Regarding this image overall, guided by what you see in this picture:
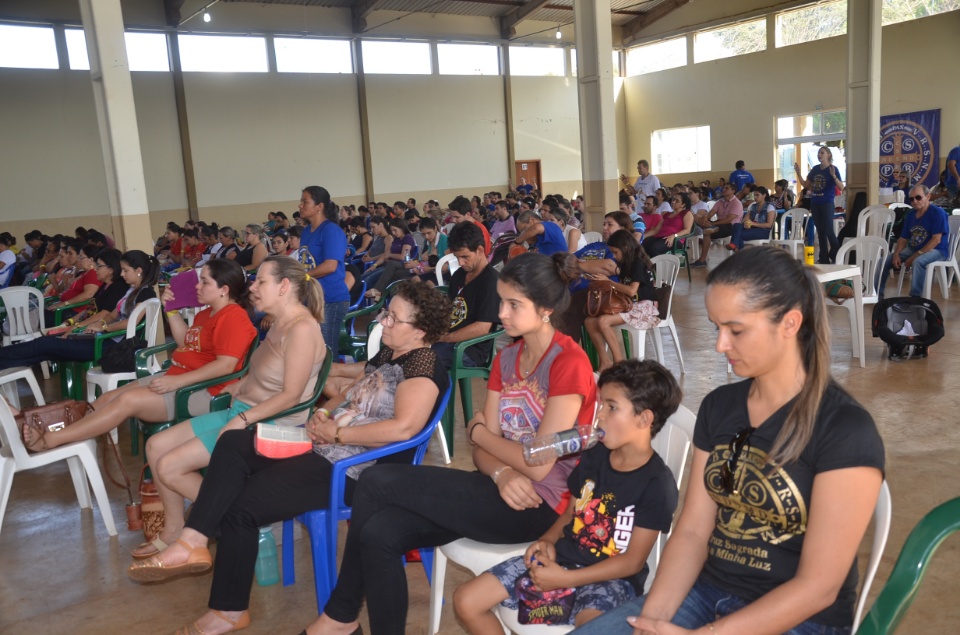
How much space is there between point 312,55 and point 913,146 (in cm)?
1182

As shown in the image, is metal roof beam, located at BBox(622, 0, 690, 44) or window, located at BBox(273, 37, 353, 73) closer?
window, located at BBox(273, 37, 353, 73)

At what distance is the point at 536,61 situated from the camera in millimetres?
18953

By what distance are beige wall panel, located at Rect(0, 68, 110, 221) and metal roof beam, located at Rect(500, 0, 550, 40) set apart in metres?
8.86

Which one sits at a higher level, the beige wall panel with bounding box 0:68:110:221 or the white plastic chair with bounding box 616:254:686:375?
the beige wall panel with bounding box 0:68:110:221

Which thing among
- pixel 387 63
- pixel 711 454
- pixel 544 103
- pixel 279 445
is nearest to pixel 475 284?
pixel 279 445

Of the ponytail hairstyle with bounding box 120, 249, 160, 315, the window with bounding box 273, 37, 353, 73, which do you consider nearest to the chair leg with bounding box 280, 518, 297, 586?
the ponytail hairstyle with bounding box 120, 249, 160, 315

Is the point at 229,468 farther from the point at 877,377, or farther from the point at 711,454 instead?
the point at 877,377

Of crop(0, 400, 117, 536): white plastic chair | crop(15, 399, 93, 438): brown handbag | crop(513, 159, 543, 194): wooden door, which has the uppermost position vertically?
crop(513, 159, 543, 194): wooden door

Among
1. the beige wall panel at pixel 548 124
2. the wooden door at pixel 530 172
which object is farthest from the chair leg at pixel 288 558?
the beige wall panel at pixel 548 124

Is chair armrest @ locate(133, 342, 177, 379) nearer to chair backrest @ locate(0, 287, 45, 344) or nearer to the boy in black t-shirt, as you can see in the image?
chair backrest @ locate(0, 287, 45, 344)

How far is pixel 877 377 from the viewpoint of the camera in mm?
4625

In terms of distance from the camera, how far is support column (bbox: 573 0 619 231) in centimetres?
805

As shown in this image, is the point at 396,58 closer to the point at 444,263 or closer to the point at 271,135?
the point at 271,135

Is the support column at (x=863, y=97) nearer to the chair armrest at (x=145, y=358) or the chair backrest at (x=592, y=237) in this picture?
the chair backrest at (x=592, y=237)
